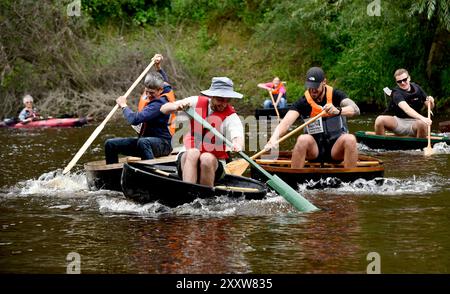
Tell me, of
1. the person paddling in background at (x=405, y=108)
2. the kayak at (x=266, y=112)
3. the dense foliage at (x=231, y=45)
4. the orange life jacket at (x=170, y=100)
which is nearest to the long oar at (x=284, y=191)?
the orange life jacket at (x=170, y=100)

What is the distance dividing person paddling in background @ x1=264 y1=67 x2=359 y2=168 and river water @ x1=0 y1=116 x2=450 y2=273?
42 cm

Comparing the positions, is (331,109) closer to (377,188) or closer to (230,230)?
(377,188)

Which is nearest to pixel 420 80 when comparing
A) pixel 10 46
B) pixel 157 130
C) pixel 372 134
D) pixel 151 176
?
pixel 372 134

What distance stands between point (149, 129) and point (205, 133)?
1.65m

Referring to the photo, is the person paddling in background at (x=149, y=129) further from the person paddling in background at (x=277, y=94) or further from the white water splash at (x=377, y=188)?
the person paddling in background at (x=277, y=94)

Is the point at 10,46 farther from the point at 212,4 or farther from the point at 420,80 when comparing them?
the point at 420,80

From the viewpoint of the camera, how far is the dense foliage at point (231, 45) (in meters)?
22.9

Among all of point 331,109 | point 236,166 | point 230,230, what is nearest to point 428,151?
point 331,109

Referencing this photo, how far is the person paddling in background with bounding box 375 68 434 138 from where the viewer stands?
15.1 metres

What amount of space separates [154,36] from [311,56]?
4.58 m

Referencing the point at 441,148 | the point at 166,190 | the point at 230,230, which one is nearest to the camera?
the point at 230,230
